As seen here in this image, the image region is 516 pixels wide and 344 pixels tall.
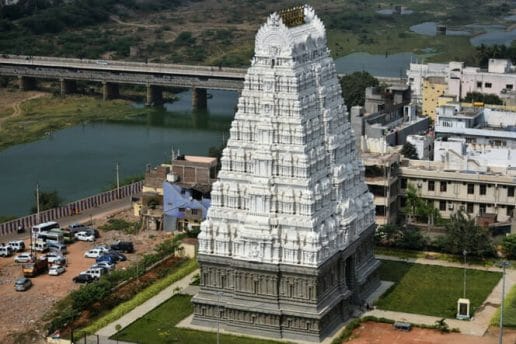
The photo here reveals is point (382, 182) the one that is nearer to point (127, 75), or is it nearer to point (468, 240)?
point (468, 240)

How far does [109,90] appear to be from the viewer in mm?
124625

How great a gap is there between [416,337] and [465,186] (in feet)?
62.7

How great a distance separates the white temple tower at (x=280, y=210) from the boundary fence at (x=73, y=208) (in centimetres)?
2043

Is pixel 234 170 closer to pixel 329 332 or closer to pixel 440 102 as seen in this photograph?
pixel 329 332

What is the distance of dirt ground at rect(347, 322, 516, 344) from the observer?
53.0m

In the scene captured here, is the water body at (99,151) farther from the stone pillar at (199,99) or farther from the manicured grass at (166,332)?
the manicured grass at (166,332)

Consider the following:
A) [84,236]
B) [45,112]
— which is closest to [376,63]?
[45,112]

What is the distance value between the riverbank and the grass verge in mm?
43755

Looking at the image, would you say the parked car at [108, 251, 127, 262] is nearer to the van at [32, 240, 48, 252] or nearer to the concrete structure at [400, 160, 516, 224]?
the van at [32, 240, 48, 252]

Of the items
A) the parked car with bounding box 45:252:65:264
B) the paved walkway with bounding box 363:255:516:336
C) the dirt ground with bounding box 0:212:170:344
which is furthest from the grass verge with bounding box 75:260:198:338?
the paved walkway with bounding box 363:255:516:336

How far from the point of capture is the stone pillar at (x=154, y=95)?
122 meters

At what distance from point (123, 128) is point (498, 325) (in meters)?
62.2

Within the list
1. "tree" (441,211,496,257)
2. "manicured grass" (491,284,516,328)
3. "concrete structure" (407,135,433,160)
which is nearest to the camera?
"manicured grass" (491,284,516,328)

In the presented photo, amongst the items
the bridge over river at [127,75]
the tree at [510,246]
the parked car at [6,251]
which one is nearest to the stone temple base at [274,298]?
the tree at [510,246]
